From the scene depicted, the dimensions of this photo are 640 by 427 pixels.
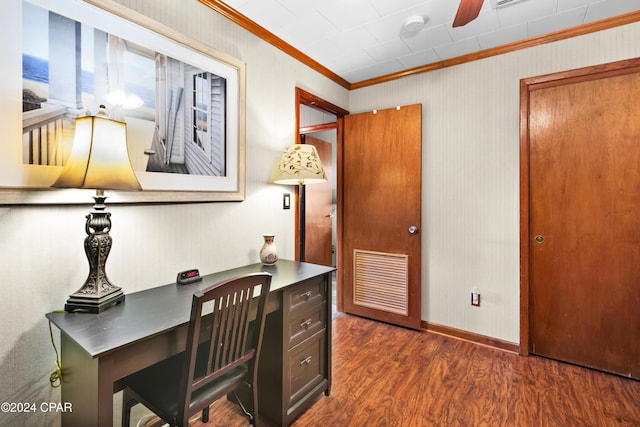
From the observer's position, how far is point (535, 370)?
2260mm

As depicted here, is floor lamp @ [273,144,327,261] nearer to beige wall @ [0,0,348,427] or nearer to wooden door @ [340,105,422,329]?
beige wall @ [0,0,348,427]

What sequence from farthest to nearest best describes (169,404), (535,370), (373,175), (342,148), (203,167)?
(342,148), (373,175), (535,370), (203,167), (169,404)

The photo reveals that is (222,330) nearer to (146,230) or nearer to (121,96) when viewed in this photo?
(146,230)

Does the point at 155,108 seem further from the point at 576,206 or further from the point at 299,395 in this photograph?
the point at 576,206

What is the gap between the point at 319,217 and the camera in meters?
4.37

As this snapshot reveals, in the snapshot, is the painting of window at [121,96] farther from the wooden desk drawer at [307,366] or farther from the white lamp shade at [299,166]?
the wooden desk drawer at [307,366]

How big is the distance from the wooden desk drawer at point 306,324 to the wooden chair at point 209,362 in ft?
1.01

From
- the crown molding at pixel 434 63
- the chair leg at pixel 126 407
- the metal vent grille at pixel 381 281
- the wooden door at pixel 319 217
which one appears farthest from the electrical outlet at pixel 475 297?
the chair leg at pixel 126 407

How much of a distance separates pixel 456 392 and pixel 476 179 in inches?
64.1

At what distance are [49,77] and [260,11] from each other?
4.18 feet

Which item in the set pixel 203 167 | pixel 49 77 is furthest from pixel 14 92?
pixel 203 167

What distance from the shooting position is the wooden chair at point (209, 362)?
1.15 m

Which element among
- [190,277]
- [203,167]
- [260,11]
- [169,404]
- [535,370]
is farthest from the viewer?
Answer: [535,370]

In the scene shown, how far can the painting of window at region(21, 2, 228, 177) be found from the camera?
1.25 m
